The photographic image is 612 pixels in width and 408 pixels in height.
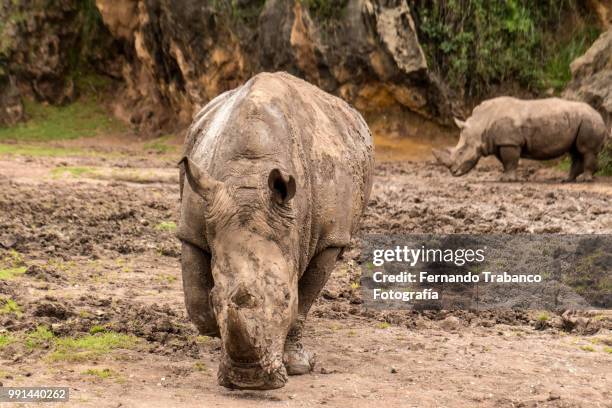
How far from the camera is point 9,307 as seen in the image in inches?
273

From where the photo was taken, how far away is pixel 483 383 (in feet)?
18.1

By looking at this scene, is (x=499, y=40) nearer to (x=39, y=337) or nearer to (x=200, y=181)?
(x=39, y=337)

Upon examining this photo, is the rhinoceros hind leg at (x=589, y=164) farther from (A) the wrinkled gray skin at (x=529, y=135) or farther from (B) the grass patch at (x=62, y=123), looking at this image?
(B) the grass patch at (x=62, y=123)

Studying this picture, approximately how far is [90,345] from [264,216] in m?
1.95

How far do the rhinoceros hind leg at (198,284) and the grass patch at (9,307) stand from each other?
1.97m

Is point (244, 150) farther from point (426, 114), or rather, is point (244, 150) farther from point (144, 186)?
point (426, 114)

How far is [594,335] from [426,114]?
514 inches

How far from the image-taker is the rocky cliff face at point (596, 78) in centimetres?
1658

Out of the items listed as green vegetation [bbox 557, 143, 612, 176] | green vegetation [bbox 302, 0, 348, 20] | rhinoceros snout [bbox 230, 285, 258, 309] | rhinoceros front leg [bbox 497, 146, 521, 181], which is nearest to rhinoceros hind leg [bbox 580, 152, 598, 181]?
green vegetation [bbox 557, 143, 612, 176]

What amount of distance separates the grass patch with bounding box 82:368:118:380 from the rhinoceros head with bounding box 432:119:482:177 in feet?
36.3

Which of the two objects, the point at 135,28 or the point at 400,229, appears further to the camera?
the point at 135,28

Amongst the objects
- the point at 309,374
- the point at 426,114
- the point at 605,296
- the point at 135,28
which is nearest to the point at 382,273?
the point at 605,296

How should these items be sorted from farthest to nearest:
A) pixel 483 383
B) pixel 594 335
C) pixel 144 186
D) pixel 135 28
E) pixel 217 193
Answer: pixel 135 28
pixel 144 186
pixel 594 335
pixel 483 383
pixel 217 193

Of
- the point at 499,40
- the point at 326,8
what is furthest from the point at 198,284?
the point at 499,40
